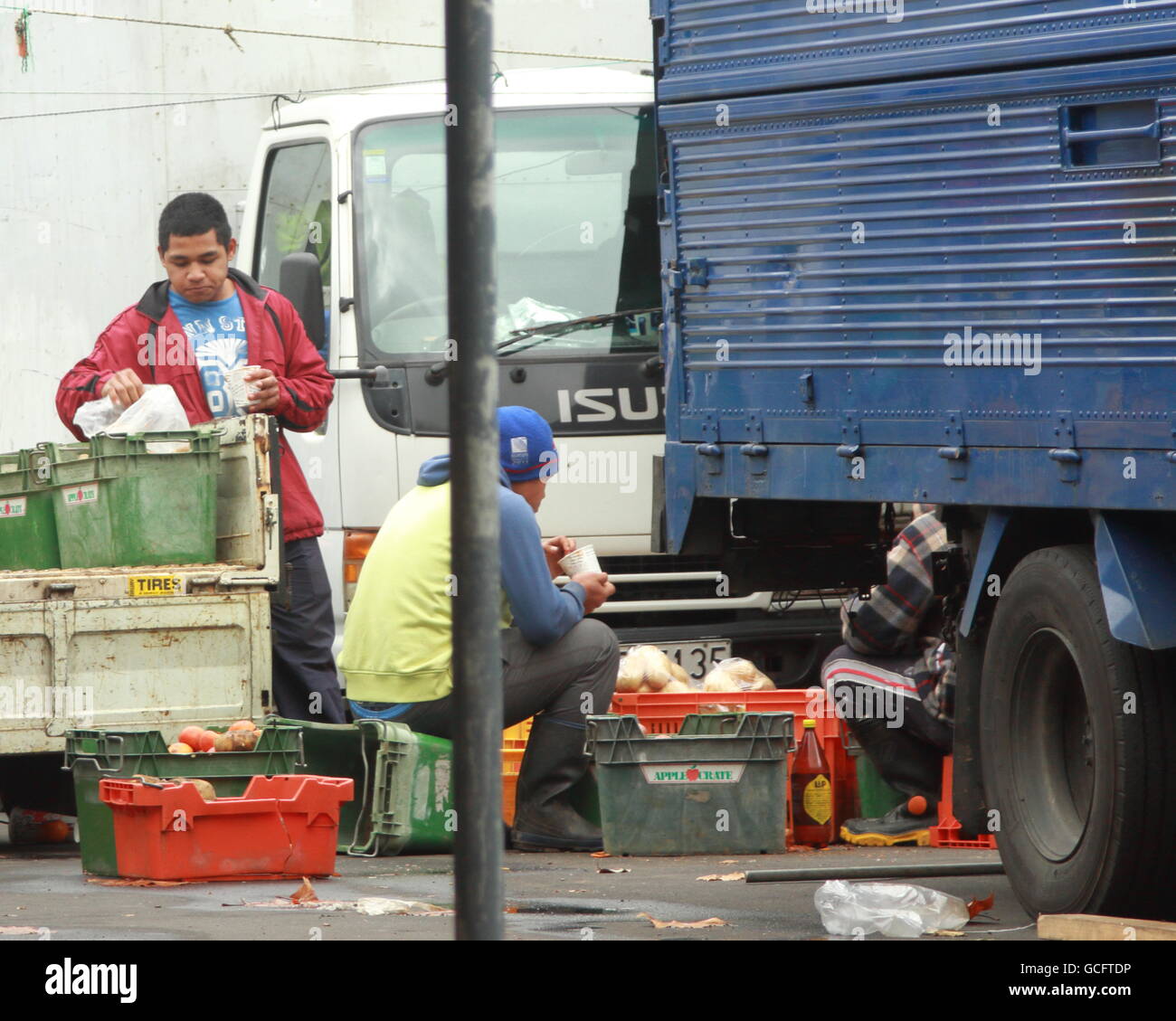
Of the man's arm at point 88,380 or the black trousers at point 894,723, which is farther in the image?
the man's arm at point 88,380

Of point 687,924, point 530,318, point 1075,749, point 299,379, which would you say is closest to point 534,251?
point 530,318

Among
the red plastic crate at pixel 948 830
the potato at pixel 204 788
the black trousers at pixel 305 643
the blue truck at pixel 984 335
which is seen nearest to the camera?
the blue truck at pixel 984 335

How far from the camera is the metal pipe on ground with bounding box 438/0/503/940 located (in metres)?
3.11

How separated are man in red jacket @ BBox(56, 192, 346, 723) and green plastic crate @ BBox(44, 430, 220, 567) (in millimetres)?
483

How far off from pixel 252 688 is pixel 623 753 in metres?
1.48

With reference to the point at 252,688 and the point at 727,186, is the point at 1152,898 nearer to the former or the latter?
the point at 727,186

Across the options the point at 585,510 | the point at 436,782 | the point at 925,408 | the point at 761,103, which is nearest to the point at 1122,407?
the point at 925,408

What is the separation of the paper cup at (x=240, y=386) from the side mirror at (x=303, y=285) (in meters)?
0.71

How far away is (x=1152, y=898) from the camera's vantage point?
227 inches

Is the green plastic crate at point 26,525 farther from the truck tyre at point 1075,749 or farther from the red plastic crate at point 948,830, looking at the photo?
the truck tyre at point 1075,749

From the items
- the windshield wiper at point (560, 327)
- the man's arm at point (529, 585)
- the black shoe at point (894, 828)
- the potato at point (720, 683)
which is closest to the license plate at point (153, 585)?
the man's arm at point (529, 585)

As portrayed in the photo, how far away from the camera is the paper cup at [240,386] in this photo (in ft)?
28.5

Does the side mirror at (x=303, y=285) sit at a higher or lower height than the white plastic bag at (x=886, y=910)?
higher
